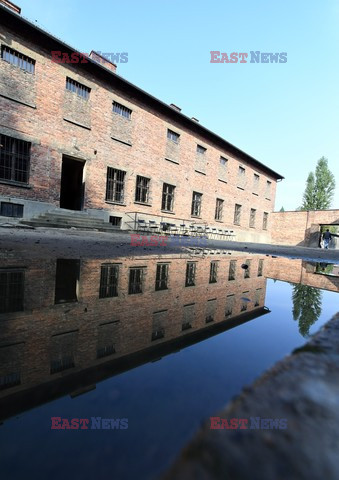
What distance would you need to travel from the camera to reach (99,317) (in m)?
1.58

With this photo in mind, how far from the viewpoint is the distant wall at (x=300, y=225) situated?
24.6 meters

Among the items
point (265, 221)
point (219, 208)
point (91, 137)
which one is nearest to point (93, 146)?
point (91, 137)

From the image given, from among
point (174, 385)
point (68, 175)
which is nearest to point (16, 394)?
point (174, 385)

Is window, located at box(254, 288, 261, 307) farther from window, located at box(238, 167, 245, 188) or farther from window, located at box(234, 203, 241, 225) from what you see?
window, located at box(238, 167, 245, 188)

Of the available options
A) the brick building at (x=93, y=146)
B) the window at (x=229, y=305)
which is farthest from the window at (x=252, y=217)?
the window at (x=229, y=305)

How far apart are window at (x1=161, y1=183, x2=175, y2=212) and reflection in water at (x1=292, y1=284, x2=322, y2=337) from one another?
13.5 meters

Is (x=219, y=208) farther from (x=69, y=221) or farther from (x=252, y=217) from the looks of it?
(x=69, y=221)

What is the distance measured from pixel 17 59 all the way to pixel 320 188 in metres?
45.3

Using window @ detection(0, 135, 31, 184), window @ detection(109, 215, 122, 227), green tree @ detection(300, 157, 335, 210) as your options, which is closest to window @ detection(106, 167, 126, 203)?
window @ detection(109, 215, 122, 227)

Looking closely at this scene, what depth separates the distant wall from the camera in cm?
2460

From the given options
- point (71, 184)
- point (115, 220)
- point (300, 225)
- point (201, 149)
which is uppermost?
point (201, 149)

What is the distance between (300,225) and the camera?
26016 mm

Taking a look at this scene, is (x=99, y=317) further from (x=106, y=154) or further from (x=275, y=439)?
(x=106, y=154)

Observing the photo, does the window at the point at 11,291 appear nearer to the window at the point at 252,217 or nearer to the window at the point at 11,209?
the window at the point at 11,209
